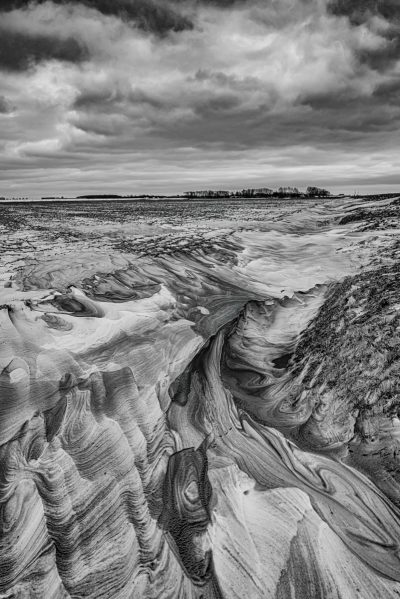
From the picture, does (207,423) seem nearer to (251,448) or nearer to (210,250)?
(251,448)

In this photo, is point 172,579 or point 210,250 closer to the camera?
point 172,579

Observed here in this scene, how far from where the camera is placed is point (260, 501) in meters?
2.83

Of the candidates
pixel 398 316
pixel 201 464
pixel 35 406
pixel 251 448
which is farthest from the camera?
pixel 398 316

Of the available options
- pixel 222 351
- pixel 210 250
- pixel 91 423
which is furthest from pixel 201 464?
pixel 210 250

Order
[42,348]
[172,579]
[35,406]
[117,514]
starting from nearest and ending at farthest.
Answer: [172,579] → [117,514] → [35,406] → [42,348]

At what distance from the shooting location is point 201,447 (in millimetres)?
3463

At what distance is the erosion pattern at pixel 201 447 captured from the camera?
2.33 m

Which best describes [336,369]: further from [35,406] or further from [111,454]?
[35,406]

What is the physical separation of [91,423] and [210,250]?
388 inches

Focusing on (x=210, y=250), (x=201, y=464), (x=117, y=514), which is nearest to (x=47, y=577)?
(x=117, y=514)

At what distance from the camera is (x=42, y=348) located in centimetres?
538

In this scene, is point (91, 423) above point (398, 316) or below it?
below

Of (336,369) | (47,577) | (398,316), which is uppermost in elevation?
(398,316)

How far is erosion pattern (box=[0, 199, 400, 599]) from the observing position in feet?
7.63
